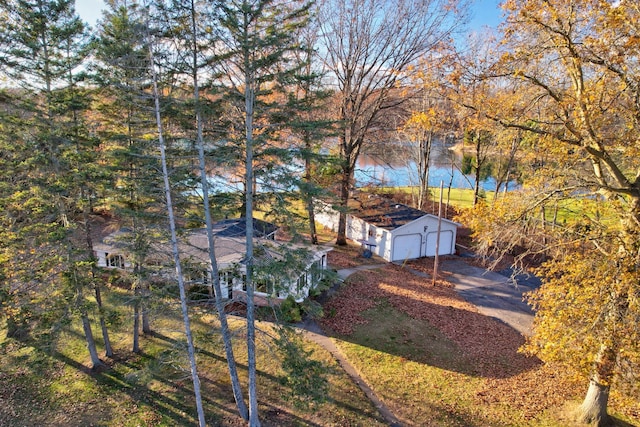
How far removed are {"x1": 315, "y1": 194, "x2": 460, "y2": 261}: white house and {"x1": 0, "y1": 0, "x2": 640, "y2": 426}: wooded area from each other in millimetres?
13166

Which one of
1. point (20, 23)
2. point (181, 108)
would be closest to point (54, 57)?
point (20, 23)

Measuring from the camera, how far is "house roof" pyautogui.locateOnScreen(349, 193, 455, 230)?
23.2m

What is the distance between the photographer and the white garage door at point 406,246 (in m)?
22.8

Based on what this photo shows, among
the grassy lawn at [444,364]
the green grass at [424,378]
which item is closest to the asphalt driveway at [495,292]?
the grassy lawn at [444,364]

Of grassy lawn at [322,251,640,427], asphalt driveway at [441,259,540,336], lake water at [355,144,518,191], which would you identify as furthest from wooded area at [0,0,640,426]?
lake water at [355,144,518,191]

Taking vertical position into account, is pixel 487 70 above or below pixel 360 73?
below

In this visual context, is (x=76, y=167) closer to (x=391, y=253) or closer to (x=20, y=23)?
(x=20, y=23)

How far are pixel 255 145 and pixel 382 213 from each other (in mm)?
17740

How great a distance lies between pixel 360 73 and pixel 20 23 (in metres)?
15.8

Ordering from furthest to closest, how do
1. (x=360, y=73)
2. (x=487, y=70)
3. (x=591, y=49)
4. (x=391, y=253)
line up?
(x=391, y=253) < (x=360, y=73) < (x=487, y=70) < (x=591, y=49)

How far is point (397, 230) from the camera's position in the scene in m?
22.5

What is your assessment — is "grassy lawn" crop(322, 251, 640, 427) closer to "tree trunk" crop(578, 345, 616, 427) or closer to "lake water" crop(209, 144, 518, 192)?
"tree trunk" crop(578, 345, 616, 427)

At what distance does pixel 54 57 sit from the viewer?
387 inches

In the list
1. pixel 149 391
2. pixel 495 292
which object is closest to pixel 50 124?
pixel 149 391
